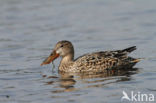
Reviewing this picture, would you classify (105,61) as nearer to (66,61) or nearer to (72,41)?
(66,61)

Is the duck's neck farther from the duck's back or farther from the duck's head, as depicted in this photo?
the duck's back

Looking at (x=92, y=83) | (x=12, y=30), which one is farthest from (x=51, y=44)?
(x=92, y=83)

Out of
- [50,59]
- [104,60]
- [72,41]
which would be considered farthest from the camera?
[72,41]

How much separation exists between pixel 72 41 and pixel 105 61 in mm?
3801

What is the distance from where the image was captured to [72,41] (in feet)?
57.0

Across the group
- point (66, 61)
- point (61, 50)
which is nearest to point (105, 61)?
point (66, 61)

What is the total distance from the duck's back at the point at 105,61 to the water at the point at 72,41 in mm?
388

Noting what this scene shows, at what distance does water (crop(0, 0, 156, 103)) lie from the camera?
11172 millimetres

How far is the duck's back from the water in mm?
388

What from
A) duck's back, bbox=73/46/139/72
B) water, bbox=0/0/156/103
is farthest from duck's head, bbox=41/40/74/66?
duck's back, bbox=73/46/139/72

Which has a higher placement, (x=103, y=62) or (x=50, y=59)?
(x=50, y=59)

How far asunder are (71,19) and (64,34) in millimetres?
2161

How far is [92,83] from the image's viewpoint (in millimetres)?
11945

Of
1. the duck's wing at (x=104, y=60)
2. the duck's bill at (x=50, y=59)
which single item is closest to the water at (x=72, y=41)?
the duck's bill at (x=50, y=59)
